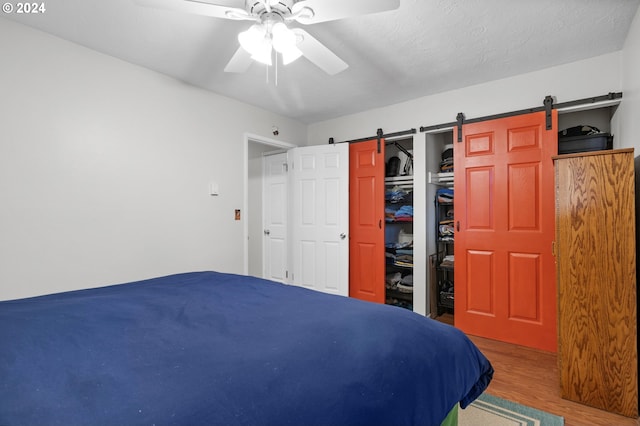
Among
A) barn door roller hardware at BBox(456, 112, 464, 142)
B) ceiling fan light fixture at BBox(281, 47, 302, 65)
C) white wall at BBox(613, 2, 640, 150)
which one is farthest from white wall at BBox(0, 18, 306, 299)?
white wall at BBox(613, 2, 640, 150)

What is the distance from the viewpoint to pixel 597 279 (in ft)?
6.08

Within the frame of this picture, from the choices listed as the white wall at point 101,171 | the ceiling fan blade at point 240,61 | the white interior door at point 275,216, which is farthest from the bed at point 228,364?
the white interior door at point 275,216

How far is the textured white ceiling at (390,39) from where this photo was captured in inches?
74.8

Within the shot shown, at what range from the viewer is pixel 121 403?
0.67 metres

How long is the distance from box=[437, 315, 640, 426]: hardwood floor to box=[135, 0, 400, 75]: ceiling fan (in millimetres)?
2442

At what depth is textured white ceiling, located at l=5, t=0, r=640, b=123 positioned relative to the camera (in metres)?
1.90

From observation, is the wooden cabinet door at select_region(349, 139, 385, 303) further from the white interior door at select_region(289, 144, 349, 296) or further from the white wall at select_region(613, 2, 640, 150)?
the white wall at select_region(613, 2, 640, 150)

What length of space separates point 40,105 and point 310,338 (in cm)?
244

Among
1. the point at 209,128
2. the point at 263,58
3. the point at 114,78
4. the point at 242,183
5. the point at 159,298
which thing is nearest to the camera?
the point at 159,298

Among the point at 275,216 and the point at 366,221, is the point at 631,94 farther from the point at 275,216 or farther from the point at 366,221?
the point at 275,216

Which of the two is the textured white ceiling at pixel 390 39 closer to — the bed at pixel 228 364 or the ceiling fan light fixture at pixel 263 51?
the ceiling fan light fixture at pixel 263 51

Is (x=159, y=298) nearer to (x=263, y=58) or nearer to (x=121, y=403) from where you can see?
(x=121, y=403)

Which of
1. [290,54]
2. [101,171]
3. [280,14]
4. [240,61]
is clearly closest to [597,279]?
[290,54]

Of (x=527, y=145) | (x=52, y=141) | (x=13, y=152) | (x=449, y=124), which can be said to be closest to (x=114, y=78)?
(x=52, y=141)
